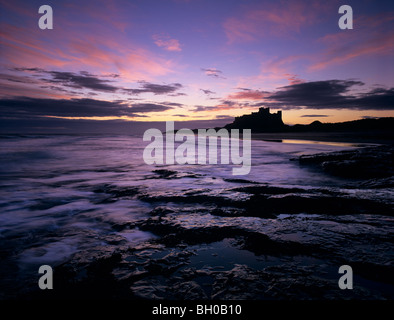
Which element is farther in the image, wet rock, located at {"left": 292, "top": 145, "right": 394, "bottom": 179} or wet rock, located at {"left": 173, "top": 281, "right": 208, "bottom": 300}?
wet rock, located at {"left": 292, "top": 145, "right": 394, "bottom": 179}

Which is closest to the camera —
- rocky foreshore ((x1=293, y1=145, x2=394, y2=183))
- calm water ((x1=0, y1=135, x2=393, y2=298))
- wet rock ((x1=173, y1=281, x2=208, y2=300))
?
wet rock ((x1=173, y1=281, x2=208, y2=300))

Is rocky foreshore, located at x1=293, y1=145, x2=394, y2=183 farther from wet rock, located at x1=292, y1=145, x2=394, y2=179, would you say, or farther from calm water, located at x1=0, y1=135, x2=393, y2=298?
calm water, located at x1=0, y1=135, x2=393, y2=298

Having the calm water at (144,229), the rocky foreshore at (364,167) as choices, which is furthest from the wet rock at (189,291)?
the rocky foreshore at (364,167)

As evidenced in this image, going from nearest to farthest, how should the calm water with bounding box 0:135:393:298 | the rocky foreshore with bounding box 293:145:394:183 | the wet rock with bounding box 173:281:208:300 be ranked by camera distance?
the wet rock with bounding box 173:281:208:300
the calm water with bounding box 0:135:393:298
the rocky foreshore with bounding box 293:145:394:183

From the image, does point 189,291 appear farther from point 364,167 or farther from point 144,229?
point 364,167

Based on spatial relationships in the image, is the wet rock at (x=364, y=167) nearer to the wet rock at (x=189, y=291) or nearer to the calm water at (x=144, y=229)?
the calm water at (x=144, y=229)

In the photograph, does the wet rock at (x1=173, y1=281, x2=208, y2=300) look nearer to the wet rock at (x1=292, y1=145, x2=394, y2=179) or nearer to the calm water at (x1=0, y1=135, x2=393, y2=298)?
the calm water at (x1=0, y1=135, x2=393, y2=298)

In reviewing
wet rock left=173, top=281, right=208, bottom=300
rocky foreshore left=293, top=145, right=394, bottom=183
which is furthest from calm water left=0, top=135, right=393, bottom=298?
rocky foreshore left=293, top=145, right=394, bottom=183

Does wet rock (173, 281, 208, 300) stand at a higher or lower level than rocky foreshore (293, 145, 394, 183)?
lower

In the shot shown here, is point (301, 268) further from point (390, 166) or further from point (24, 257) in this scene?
point (390, 166)

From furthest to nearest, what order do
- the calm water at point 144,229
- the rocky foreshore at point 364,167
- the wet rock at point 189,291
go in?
the rocky foreshore at point 364,167 < the calm water at point 144,229 < the wet rock at point 189,291

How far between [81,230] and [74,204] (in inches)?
58.9

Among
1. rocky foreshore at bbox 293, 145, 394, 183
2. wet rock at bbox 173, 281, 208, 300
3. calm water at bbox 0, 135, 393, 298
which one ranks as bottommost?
wet rock at bbox 173, 281, 208, 300
